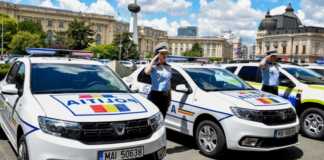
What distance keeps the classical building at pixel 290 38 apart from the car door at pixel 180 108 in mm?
123859

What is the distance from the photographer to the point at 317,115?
7.73m

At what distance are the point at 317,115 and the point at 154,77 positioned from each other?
12.5ft

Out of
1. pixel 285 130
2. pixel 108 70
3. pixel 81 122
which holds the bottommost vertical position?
pixel 285 130

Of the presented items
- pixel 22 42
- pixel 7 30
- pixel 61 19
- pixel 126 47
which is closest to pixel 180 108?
pixel 22 42

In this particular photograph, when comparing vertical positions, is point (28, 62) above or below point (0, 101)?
above

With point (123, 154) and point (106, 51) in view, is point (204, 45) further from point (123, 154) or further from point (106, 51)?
point (123, 154)

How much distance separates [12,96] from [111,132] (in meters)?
2.04

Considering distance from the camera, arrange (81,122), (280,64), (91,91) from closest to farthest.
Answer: (81,122) → (91,91) → (280,64)

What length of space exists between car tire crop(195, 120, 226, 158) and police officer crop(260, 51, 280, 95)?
8.17 ft

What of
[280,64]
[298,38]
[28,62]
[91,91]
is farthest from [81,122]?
[298,38]

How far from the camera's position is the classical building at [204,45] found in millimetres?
165875

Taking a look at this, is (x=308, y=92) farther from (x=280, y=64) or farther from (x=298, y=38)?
(x=298, y=38)

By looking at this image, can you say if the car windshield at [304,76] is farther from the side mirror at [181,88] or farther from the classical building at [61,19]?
the classical building at [61,19]

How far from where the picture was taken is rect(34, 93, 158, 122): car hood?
4012 millimetres
